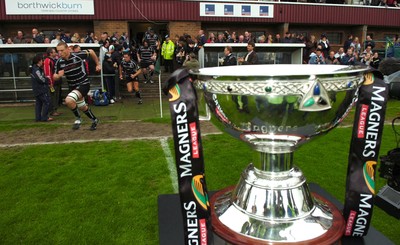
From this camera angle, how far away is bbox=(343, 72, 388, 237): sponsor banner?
1.78 m

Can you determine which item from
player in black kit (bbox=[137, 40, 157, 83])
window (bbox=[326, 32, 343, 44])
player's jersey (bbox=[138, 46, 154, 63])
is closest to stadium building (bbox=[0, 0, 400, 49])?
window (bbox=[326, 32, 343, 44])

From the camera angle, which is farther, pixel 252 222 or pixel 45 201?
pixel 45 201

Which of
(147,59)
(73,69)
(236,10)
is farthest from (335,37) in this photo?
(73,69)

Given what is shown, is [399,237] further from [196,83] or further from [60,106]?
[60,106]

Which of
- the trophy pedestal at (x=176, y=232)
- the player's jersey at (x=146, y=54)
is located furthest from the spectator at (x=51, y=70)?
the trophy pedestal at (x=176, y=232)

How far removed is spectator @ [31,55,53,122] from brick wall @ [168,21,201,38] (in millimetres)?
11912

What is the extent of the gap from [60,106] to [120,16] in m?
9.30

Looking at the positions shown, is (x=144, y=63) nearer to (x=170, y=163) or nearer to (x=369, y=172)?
(x=170, y=163)

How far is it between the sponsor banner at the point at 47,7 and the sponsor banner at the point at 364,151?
1884 cm

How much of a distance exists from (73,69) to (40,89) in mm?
2038

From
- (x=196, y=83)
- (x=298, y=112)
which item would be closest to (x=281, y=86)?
(x=298, y=112)

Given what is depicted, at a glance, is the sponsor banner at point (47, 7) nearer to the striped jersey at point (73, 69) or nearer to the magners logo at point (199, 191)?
the striped jersey at point (73, 69)

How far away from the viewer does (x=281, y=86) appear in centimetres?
138

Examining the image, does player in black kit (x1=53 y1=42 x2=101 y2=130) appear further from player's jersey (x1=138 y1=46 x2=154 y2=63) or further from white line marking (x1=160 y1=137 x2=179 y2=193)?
player's jersey (x1=138 y1=46 x2=154 y2=63)
